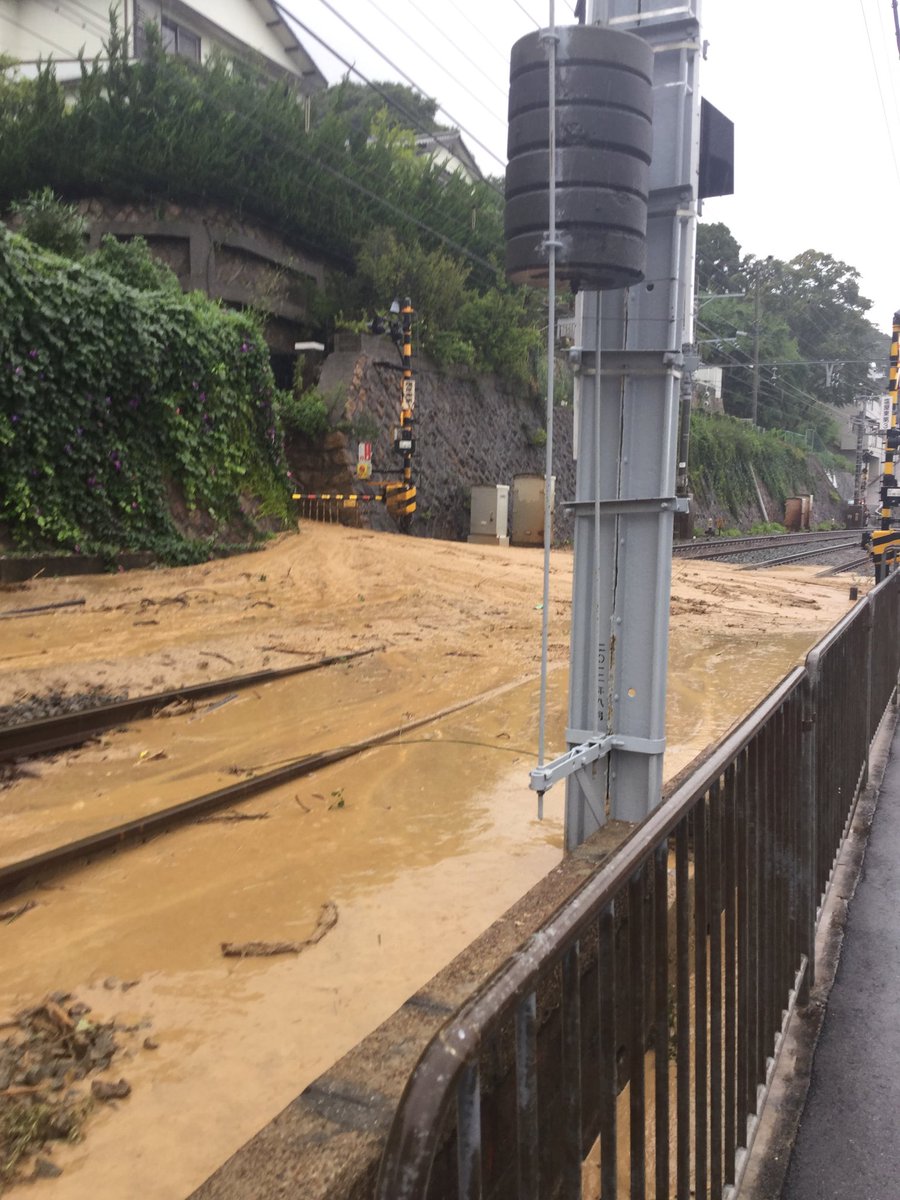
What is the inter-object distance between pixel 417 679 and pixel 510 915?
19.2 ft

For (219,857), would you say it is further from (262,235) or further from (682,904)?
(262,235)

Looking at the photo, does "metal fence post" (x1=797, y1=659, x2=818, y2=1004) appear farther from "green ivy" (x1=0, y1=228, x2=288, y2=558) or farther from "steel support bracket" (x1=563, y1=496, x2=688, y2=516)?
"green ivy" (x1=0, y1=228, x2=288, y2=558)

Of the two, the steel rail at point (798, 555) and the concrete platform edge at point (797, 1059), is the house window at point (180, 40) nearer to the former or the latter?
the steel rail at point (798, 555)

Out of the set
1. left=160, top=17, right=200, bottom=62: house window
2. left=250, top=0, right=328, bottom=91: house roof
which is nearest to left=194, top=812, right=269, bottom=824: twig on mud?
left=160, top=17, right=200, bottom=62: house window

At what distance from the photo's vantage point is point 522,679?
907cm

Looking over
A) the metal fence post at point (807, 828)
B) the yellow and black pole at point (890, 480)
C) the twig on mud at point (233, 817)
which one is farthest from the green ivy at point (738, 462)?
the metal fence post at point (807, 828)

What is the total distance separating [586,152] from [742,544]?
104 ft

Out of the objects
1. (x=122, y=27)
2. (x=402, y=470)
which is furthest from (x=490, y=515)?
(x=122, y=27)

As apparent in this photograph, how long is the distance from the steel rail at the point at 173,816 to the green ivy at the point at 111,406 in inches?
317

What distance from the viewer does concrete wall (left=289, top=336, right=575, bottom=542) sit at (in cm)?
2264

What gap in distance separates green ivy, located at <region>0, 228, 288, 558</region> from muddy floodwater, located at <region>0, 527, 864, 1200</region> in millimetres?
1911

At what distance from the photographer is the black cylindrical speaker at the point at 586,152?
344 cm

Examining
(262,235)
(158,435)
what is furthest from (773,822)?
(262,235)

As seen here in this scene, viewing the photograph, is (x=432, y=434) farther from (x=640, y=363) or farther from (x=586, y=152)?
(x=586, y=152)
